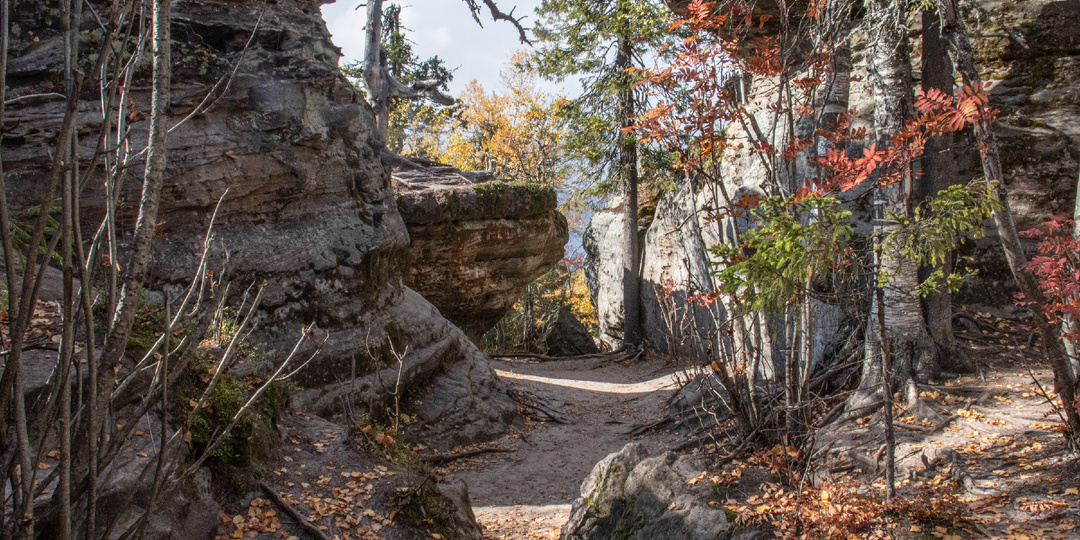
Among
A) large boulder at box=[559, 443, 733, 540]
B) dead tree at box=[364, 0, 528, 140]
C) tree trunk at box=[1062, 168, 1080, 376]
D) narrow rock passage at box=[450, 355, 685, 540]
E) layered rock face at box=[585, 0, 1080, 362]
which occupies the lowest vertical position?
narrow rock passage at box=[450, 355, 685, 540]

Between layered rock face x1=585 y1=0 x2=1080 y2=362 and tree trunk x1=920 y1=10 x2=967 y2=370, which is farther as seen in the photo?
layered rock face x1=585 y1=0 x2=1080 y2=362

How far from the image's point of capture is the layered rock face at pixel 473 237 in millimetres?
10898

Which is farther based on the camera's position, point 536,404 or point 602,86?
point 602,86

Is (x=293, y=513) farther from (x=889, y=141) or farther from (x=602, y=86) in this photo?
(x=602, y=86)

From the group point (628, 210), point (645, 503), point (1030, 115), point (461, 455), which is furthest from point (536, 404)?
point (1030, 115)

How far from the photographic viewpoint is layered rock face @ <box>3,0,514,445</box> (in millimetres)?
6074

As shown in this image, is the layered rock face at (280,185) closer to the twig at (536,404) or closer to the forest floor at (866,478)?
the twig at (536,404)

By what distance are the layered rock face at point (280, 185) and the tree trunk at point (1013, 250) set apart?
4.97 m

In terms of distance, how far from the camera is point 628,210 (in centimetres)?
1484

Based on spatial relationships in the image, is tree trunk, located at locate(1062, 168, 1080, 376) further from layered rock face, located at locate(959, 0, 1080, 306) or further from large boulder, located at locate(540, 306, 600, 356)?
large boulder, located at locate(540, 306, 600, 356)

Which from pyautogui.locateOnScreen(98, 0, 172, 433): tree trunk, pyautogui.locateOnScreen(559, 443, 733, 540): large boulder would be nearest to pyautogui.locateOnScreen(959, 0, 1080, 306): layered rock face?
pyautogui.locateOnScreen(559, 443, 733, 540): large boulder

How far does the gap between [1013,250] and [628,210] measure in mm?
11269

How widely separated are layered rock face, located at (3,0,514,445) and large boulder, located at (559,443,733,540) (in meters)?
2.45

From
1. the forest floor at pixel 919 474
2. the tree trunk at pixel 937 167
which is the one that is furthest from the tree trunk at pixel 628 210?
the tree trunk at pixel 937 167
